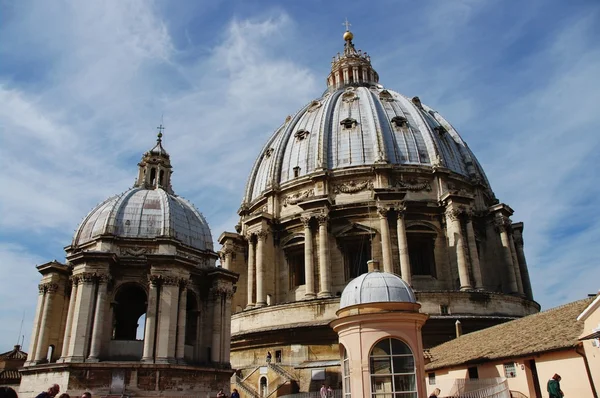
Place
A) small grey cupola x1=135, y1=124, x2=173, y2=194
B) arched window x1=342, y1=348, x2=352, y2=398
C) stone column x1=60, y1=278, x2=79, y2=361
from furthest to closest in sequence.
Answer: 1. small grey cupola x1=135, y1=124, x2=173, y2=194
2. stone column x1=60, y1=278, x2=79, y2=361
3. arched window x1=342, y1=348, x2=352, y2=398

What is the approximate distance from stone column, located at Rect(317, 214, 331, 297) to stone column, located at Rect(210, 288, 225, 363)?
32.6 feet

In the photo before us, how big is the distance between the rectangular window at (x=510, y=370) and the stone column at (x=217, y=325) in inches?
574

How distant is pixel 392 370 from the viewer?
17.5 meters

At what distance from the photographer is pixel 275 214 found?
147 feet

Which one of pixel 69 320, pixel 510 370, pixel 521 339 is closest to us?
pixel 510 370

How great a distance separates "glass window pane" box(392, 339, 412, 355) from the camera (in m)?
17.8

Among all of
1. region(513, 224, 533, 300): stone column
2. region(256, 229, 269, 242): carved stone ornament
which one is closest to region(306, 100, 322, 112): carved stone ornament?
region(256, 229, 269, 242): carved stone ornament

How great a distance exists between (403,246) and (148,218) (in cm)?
1834

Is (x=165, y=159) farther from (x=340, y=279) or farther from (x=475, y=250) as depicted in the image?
(x=475, y=250)

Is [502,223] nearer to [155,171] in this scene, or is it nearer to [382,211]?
[382,211]

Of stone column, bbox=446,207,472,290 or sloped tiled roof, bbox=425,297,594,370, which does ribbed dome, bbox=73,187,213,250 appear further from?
stone column, bbox=446,207,472,290

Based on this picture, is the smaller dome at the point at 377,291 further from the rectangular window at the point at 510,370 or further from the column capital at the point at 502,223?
the column capital at the point at 502,223

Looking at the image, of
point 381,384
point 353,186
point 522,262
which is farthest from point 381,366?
point 522,262

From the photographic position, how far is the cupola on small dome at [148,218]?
28094 millimetres
